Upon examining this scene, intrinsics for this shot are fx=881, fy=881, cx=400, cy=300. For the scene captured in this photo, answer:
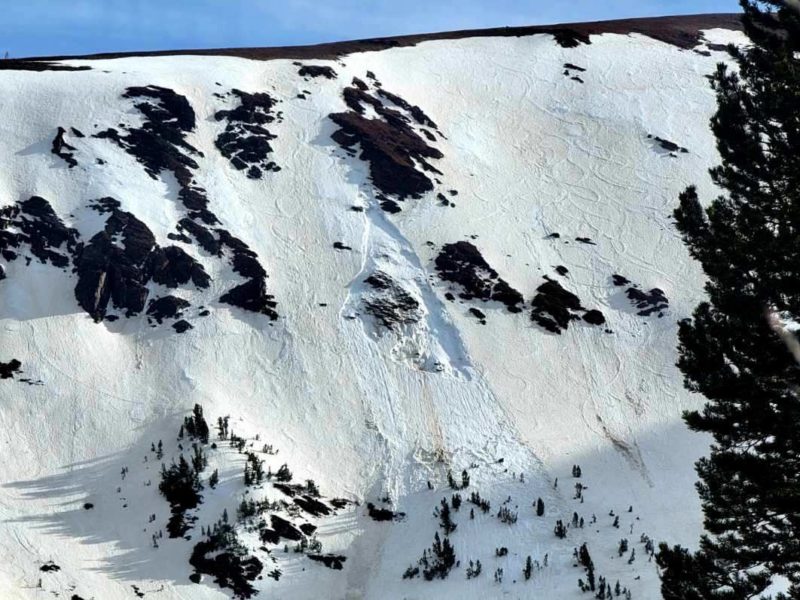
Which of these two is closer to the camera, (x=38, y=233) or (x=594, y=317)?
(x=38, y=233)

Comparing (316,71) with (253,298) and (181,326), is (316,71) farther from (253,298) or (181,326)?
(181,326)

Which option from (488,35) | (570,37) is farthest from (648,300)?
(488,35)

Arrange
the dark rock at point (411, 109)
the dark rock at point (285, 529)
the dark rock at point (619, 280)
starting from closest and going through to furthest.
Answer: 1. the dark rock at point (285, 529)
2. the dark rock at point (619, 280)
3. the dark rock at point (411, 109)

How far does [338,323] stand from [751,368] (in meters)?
22.6

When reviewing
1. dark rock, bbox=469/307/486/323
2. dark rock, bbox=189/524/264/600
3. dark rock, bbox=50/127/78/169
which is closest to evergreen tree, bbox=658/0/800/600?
dark rock, bbox=189/524/264/600

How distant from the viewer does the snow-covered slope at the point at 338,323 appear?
26.5 m

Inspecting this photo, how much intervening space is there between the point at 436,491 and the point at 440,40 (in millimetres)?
50285

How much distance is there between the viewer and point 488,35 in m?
73.2

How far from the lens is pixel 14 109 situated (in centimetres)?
4456

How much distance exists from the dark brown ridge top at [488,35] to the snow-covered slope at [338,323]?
5086 millimetres

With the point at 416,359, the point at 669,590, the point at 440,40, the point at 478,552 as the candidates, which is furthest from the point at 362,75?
the point at 669,590

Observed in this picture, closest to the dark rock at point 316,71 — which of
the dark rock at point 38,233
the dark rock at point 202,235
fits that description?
the dark rock at point 202,235

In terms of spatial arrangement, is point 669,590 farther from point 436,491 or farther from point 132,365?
point 132,365

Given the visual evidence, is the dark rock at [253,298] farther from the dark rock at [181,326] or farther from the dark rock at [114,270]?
the dark rock at [114,270]
